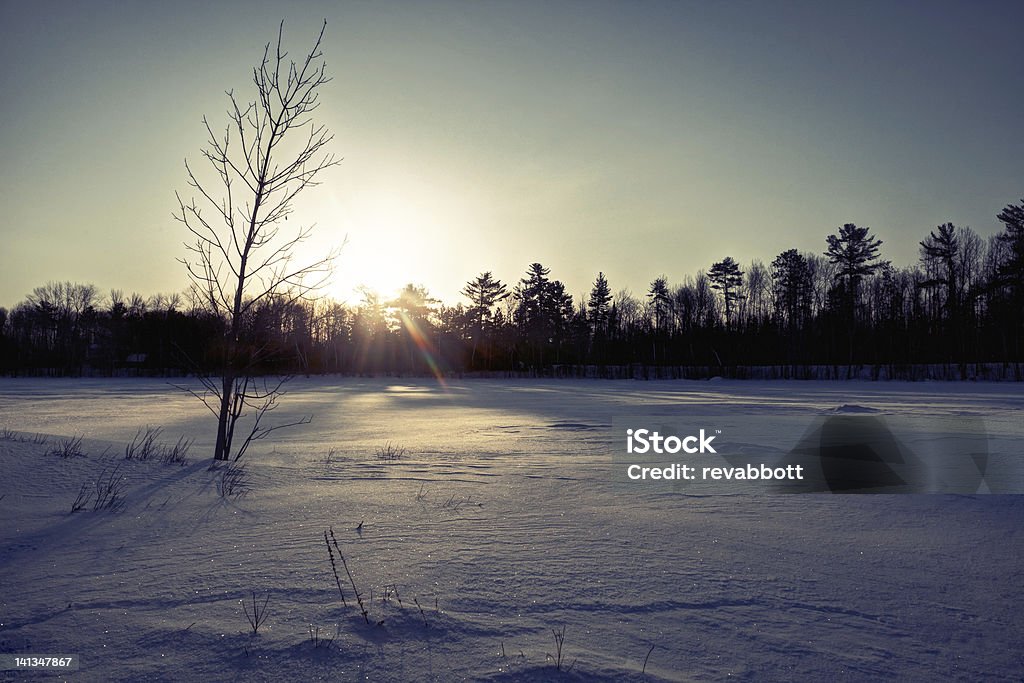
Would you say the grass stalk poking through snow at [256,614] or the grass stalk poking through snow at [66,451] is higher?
the grass stalk poking through snow at [66,451]

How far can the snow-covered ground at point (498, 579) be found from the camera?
2.24m

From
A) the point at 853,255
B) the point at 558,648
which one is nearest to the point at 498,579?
the point at 558,648

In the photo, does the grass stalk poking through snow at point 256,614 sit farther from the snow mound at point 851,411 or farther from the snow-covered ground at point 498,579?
the snow mound at point 851,411

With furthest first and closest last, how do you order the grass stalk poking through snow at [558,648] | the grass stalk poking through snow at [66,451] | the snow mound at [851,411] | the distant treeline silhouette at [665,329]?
the distant treeline silhouette at [665,329]
the snow mound at [851,411]
the grass stalk poking through snow at [66,451]
the grass stalk poking through snow at [558,648]

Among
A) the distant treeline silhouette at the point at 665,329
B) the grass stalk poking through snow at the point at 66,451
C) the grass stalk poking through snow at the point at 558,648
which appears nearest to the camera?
the grass stalk poking through snow at the point at 558,648

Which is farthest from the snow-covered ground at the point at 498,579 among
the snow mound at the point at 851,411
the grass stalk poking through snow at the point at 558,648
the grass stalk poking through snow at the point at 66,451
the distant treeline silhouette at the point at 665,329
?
the distant treeline silhouette at the point at 665,329

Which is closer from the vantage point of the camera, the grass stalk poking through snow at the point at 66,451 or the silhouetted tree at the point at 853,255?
the grass stalk poking through snow at the point at 66,451

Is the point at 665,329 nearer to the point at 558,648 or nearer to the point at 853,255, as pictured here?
the point at 853,255

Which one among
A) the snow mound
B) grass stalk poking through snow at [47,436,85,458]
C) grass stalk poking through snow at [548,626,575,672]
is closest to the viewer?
grass stalk poking through snow at [548,626,575,672]

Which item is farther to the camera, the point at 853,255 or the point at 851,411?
the point at 853,255

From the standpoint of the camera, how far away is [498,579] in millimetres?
3064

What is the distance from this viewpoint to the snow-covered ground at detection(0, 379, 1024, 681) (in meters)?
2.24

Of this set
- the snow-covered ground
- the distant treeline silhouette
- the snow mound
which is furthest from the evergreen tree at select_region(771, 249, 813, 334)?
the snow-covered ground

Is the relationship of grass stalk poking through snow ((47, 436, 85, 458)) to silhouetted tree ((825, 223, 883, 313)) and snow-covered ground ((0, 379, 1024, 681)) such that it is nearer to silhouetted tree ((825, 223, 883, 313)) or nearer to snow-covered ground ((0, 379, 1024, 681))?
snow-covered ground ((0, 379, 1024, 681))
